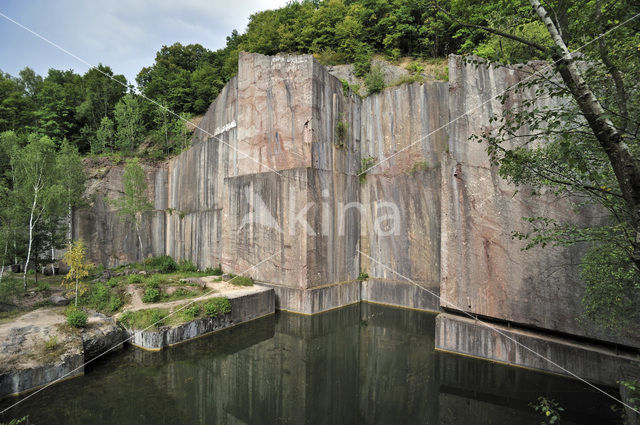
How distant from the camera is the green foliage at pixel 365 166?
15.0 m

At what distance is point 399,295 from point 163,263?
47.2 ft

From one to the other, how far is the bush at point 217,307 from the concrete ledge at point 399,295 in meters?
6.19

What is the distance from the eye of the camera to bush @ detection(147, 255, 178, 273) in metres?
18.2

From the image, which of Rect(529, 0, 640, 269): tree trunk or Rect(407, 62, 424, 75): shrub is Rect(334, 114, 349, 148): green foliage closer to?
Rect(407, 62, 424, 75): shrub

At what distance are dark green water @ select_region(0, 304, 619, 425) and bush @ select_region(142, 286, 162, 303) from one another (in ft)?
7.52

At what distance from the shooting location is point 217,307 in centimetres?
1048

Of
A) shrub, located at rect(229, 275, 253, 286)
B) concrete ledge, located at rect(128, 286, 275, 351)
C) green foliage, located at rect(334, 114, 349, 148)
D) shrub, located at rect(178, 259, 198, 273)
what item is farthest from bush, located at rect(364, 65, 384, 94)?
shrub, located at rect(178, 259, 198, 273)

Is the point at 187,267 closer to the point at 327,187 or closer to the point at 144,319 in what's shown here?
the point at 144,319

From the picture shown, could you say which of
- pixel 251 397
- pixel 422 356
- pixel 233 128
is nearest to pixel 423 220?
pixel 422 356

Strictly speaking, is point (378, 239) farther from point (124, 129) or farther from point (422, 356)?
point (124, 129)

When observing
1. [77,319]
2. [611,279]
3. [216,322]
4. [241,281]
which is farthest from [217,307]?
[611,279]

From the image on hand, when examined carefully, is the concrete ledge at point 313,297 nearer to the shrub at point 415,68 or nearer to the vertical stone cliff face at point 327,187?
the vertical stone cliff face at point 327,187

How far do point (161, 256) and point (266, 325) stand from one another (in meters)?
12.9

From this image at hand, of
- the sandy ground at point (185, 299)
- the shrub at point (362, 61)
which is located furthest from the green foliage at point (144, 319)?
the shrub at point (362, 61)
